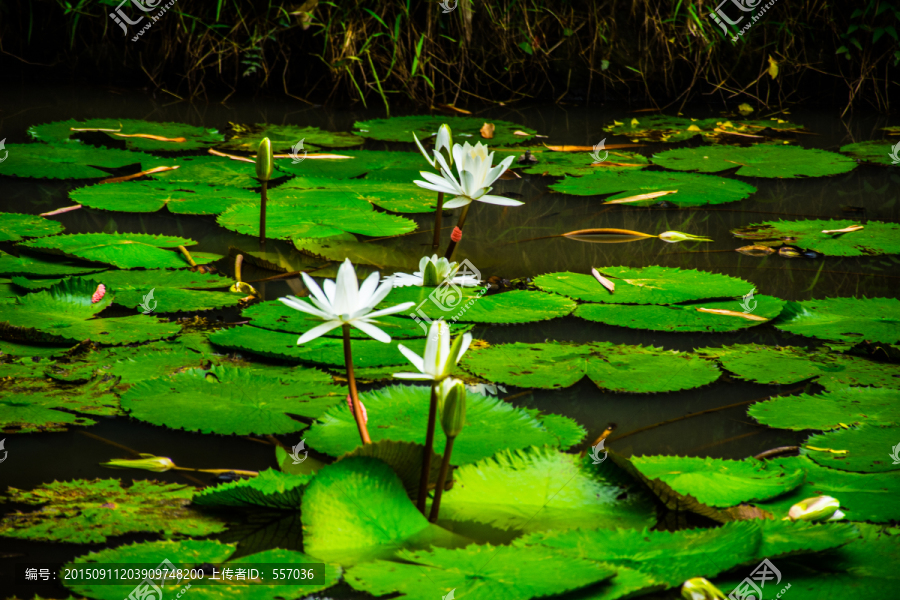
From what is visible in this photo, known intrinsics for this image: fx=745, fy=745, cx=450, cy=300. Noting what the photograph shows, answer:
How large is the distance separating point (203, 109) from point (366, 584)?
11.2ft

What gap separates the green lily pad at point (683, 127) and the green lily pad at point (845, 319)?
1.79 meters

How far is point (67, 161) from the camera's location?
2.39m

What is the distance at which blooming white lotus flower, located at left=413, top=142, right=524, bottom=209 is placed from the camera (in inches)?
56.5

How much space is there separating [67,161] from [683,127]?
8.48ft

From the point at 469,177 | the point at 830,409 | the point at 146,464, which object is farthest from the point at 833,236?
the point at 146,464

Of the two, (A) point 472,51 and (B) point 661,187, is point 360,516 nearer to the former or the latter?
(B) point 661,187

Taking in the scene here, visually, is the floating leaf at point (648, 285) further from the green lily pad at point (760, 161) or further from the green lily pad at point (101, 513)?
the green lily pad at point (760, 161)

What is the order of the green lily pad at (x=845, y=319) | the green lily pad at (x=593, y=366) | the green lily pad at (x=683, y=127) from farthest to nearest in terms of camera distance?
1. the green lily pad at (x=683, y=127)
2. the green lily pad at (x=845, y=319)
3. the green lily pad at (x=593, y=366)

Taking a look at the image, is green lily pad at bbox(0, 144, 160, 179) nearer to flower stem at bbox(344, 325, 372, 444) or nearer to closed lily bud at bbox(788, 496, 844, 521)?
flower stem at bbox(344, 325, 372, 444)

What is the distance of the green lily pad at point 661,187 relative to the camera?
7.48ft

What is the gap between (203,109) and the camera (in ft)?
12.1

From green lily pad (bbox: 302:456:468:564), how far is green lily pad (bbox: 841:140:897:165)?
2736 mm

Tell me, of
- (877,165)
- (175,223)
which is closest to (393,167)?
(175,223)

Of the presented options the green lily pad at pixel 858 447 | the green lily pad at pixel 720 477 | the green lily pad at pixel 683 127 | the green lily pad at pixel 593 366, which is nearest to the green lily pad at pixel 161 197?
the green lily pad at pixel 593 366
